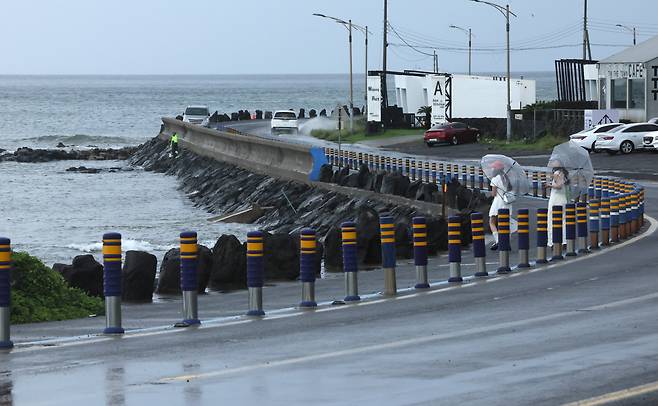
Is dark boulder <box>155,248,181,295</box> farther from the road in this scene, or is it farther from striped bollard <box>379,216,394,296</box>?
striped bollard <box>379,216,394,296</box>

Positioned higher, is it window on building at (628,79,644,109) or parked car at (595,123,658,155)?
window on building at (628,79,644,109)

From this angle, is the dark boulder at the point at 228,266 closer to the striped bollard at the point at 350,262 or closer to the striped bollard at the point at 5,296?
the striped bollard at the point at 350,262

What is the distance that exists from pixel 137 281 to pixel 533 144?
50.0m

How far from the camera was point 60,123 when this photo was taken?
164125mm

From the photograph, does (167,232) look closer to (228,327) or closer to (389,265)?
(389,265)

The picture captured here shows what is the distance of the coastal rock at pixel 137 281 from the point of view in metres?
21.5

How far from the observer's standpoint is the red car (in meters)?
74.0

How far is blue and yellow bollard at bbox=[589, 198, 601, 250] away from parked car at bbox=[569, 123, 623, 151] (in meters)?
35.9

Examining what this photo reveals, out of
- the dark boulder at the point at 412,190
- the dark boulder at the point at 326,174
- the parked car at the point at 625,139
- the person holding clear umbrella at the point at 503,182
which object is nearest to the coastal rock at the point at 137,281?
the person holding clear umbrella at the point at 503,182

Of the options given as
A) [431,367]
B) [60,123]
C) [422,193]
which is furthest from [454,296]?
[60,123]

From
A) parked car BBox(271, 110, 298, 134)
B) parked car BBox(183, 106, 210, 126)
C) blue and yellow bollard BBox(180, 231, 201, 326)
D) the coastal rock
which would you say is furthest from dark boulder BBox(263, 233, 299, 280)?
parked car BBox(183, 106, 210, 126)

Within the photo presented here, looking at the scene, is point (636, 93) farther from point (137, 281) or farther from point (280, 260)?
point (137, 281)

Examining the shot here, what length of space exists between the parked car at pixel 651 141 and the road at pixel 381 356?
43.3 metres

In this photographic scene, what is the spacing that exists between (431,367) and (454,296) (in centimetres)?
653
